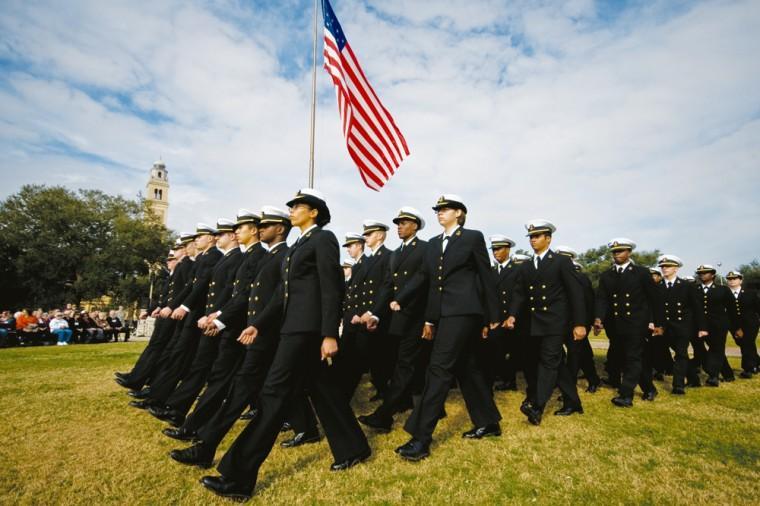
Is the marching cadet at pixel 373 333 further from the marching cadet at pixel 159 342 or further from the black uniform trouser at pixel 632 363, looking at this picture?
the black uniform trouser at pixel 632 363

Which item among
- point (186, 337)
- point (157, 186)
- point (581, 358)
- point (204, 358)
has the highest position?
point (157, 186)

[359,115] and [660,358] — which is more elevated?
[359,115]

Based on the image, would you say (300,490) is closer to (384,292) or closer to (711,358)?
(384,292)

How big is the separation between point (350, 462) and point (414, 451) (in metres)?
0.62

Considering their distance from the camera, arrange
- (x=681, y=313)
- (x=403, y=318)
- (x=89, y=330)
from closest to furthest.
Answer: (x=403, y=318)
(x=681, y=313)
(x=89, y=330)

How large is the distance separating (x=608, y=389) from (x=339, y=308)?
6.80 meters

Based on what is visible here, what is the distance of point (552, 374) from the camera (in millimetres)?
5637

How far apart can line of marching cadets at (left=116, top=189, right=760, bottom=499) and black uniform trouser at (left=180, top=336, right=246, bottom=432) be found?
A: 0.01 metres

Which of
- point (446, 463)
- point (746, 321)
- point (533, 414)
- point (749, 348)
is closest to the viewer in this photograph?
point (446, 463)

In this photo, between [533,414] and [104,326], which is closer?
[533,414]

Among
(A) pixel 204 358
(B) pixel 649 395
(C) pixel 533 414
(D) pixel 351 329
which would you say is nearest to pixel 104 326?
(D) pixel 351 329

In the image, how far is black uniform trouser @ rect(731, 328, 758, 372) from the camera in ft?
32.2

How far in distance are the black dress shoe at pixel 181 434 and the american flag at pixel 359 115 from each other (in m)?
6.67

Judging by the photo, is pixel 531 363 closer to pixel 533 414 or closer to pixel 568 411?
pixel 568 411
